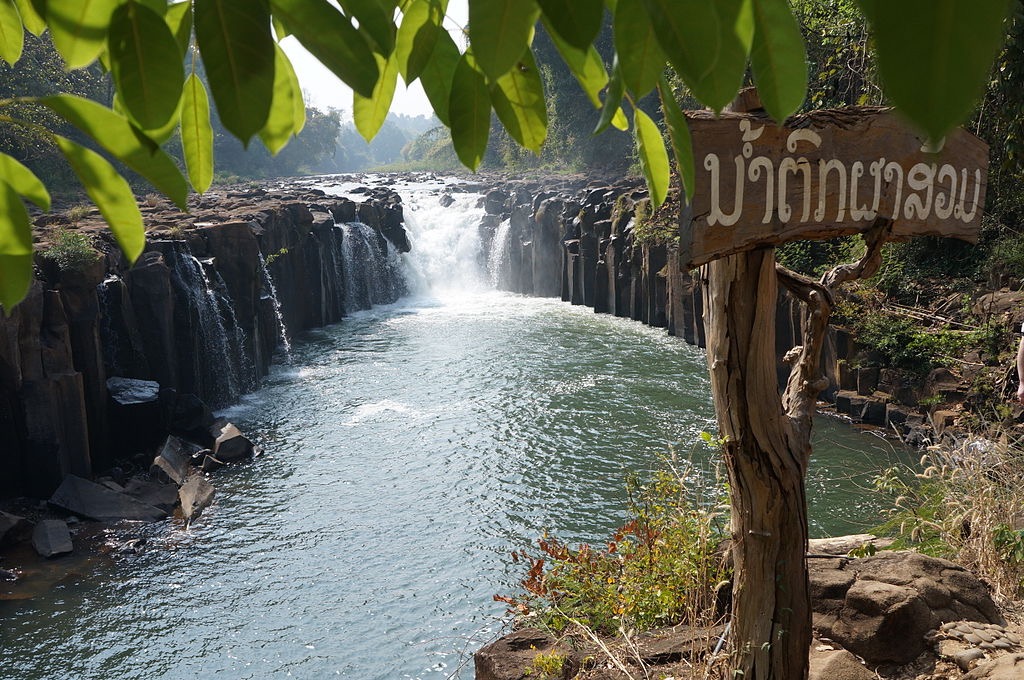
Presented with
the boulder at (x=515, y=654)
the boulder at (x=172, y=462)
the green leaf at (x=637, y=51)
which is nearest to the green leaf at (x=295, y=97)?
the green leaf at (x=637, y=51)

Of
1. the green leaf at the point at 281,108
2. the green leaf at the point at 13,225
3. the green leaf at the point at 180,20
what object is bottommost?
the green leaf at the point at 13,225

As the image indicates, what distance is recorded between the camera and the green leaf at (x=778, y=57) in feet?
2.17

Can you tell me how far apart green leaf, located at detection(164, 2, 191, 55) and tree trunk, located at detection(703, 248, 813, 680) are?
1.88m

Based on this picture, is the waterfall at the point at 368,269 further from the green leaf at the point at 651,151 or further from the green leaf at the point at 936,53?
the green leaf at the point at 936,53

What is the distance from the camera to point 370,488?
9.06 m

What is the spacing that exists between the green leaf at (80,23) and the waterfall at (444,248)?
77.7ft

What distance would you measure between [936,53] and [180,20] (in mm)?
664

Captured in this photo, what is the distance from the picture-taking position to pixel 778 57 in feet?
2.22

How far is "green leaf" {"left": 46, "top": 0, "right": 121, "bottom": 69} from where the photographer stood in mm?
659

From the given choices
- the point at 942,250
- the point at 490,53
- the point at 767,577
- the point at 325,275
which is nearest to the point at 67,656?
the point at 767,577

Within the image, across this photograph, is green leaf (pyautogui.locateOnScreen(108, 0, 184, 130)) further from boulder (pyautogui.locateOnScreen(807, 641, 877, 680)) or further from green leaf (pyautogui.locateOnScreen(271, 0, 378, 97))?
boulder (pyautogui.locateOnScreen(807, 641, 877, 680))

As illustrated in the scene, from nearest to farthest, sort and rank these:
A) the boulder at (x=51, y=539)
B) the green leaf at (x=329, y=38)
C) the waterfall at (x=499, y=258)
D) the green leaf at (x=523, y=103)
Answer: the green leaf at (x=329, y=38) → the green leaf at (x=523, y=103) → the boulder at (x=51, y=539) → the waterfall at (x=499, y=258)

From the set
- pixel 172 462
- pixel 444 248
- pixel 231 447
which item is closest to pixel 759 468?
pixel 172 462

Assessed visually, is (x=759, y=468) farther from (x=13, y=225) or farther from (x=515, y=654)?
(x=13, y=225)
